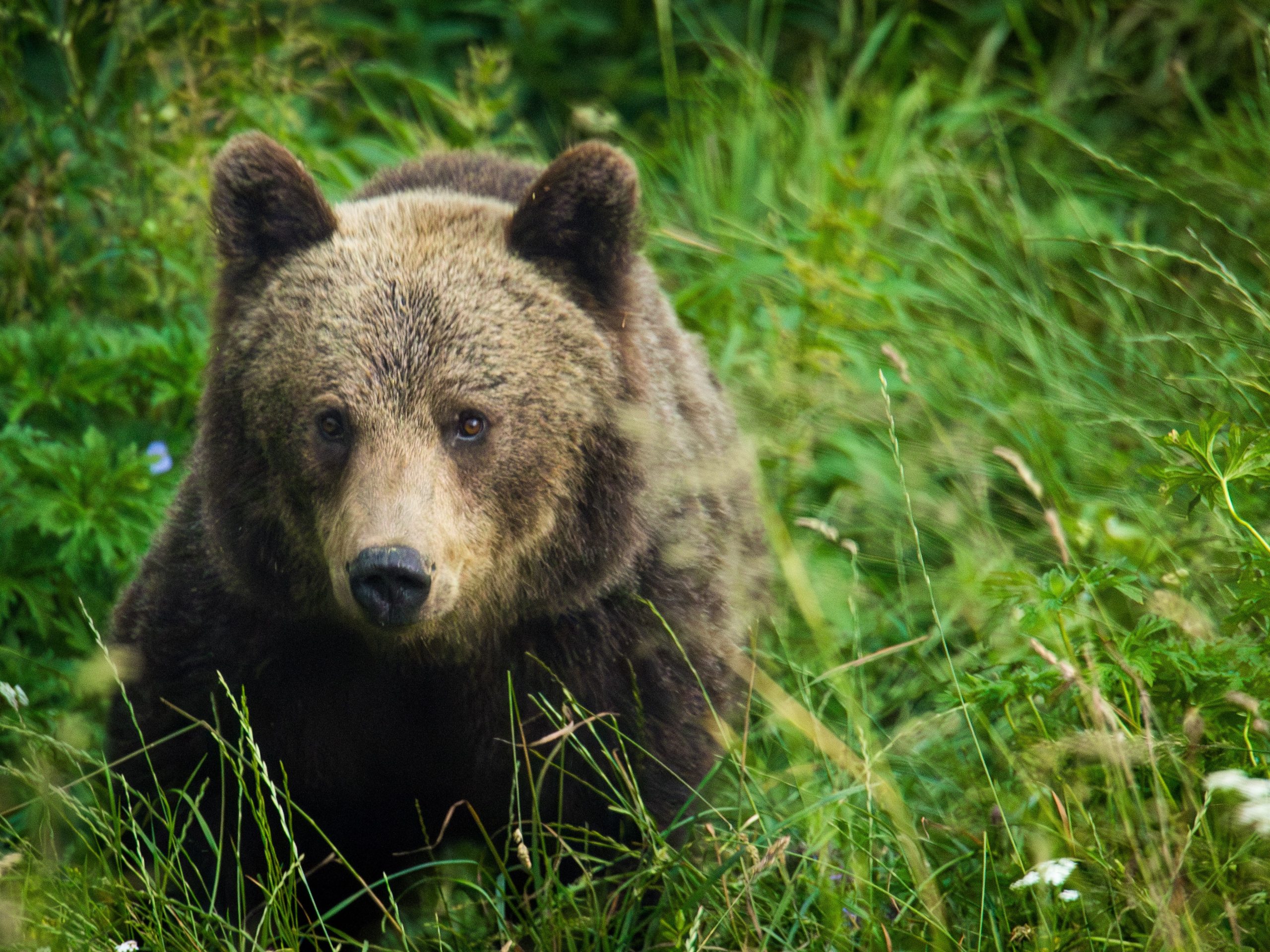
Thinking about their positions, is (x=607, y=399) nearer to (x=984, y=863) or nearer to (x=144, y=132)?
(x=984, y=863)

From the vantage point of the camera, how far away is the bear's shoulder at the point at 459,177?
3773mm

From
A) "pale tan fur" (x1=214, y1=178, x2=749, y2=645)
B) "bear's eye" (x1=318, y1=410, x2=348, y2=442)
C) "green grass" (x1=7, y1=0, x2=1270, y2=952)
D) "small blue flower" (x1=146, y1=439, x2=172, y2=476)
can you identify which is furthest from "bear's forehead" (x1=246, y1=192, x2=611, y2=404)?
"small blue flower" (x1=146, y1=439, x2=172, y2=476)

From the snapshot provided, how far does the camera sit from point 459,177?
12.6ft

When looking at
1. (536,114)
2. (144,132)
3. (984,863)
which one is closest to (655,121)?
(536,114)

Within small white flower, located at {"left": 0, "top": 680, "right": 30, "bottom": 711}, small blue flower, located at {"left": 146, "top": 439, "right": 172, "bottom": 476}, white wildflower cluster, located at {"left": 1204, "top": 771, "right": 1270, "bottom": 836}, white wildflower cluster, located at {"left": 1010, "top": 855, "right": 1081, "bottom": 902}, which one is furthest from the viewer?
small blue flower, located at {"left": 146, "top": 439, "right": 172, "bottom": 476}

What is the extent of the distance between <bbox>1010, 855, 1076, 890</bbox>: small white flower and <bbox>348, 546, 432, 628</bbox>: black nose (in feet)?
4.13

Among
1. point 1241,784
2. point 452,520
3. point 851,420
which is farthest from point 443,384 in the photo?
point 851,420

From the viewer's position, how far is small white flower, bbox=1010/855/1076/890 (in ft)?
7.60

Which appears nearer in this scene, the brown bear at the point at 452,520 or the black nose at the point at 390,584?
the black nose at the point at 390,584

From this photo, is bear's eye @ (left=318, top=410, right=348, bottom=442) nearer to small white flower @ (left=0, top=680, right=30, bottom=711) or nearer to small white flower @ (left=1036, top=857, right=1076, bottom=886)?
small white flower @ (left=0, top=680, right=30, bottom=711)

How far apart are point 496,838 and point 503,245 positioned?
4.79ft

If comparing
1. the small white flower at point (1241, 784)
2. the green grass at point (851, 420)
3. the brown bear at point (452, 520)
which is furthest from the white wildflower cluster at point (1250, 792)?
the brown bear at point (452, 520)

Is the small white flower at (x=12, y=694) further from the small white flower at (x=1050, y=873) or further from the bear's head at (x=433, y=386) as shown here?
the small white flower at (x=1050, y=873)

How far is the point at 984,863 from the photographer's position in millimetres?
2543
